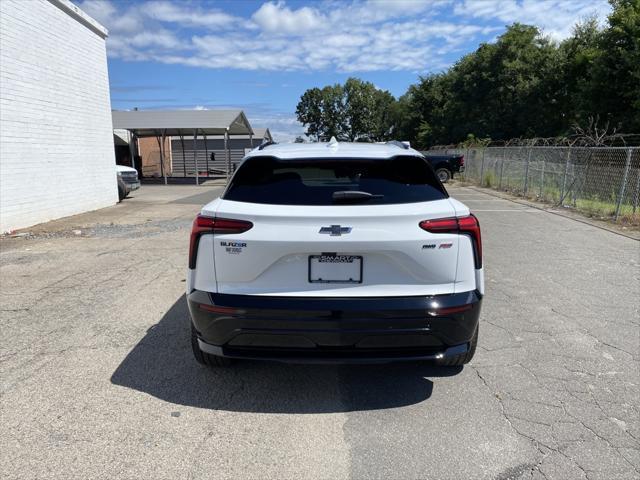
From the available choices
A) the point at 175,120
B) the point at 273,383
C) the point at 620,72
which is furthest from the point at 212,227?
the point at 175,120

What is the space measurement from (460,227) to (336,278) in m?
0.83

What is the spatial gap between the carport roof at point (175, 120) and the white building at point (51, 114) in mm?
11293

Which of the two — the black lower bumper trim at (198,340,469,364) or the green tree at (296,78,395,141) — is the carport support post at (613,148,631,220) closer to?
the black lower bumper trim at (198,340,469,364)

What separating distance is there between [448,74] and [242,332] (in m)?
59.0

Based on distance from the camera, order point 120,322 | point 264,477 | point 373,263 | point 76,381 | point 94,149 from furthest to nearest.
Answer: point 94,149 < point 120,322 < point 76,381 < point 373,263 < point 264,477

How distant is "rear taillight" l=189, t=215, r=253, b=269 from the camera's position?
9.39ft

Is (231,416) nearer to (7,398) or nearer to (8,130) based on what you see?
(7,398)

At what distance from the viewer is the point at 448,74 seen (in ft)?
184

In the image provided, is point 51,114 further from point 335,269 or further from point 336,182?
point 335,269

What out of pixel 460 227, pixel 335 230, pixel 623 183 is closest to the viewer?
pixel 335 230

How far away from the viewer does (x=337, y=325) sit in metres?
2.82

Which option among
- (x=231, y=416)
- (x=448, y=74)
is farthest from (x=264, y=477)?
(x=448, y=74)

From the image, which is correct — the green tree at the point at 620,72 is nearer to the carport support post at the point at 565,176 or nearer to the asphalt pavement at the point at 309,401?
the carport support post at the point at 565,176

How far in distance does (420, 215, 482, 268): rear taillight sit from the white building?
10.1 metres
